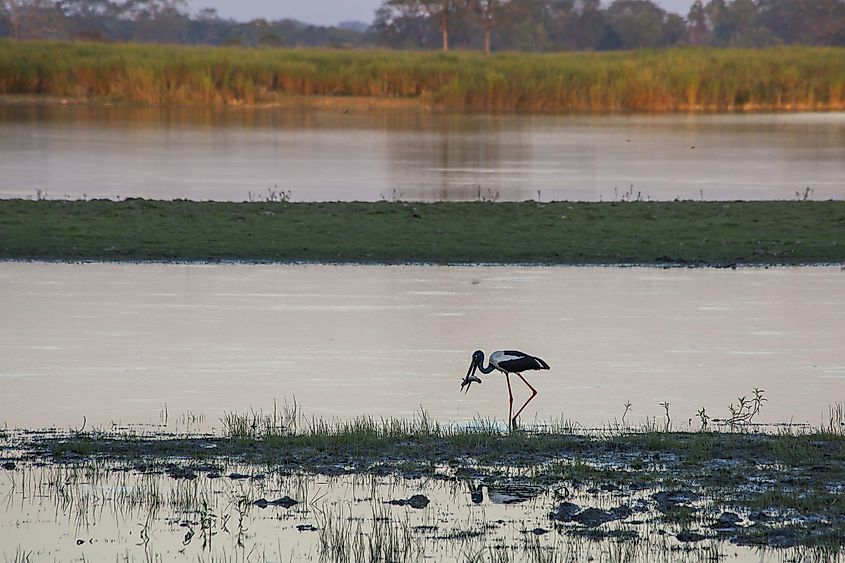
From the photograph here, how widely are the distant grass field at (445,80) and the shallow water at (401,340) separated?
3636 centimetres

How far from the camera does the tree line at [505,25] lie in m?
106

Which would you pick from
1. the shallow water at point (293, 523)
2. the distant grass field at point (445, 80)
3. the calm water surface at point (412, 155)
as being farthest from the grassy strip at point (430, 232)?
the distant grass field at point (445, 80)

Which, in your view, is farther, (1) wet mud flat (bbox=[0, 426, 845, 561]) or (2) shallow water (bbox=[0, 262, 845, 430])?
(2) shallow water (bbox=[0, 262, 845, 430])

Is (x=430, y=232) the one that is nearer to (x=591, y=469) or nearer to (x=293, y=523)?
(x=591, y=469)

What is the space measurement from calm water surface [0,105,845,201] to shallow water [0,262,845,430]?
7.97 metres

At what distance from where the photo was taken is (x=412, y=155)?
35.0 metres

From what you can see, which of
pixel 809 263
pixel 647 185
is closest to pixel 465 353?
pixel 809 263

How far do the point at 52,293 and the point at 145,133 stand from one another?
2589cm

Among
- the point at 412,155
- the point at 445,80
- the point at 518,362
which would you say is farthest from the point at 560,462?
the point at 445,80

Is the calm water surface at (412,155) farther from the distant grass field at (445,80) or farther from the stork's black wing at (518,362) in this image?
the stork's black wing at (518,362)

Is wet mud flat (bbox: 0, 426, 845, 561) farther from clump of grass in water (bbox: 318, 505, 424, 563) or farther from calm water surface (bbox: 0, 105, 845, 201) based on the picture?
calm water surface (bbox: 0, 105, 845, 201)

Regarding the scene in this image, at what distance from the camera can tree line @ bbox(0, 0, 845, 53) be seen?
106 m

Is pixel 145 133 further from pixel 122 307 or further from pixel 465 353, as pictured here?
pixel 465 353

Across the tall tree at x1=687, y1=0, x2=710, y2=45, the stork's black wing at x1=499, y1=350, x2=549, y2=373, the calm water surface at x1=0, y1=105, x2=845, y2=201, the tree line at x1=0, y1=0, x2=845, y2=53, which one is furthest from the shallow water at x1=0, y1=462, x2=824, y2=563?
the tall tree at x1=687, y1=0, x2=710, y2=45
